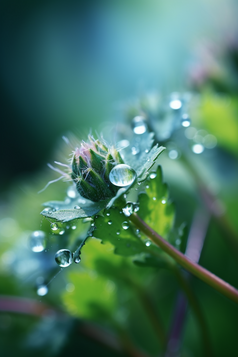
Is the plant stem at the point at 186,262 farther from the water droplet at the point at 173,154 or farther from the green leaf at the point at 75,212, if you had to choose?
the water droplet at the point at 173,154

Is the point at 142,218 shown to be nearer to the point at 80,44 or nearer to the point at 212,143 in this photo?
the point at 212,143

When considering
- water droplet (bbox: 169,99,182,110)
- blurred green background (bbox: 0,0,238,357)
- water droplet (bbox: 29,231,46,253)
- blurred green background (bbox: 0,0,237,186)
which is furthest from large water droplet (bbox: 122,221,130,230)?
blurred green background (bbox: 0,0,237,186)

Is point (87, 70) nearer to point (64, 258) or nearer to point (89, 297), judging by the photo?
point (89, 297)

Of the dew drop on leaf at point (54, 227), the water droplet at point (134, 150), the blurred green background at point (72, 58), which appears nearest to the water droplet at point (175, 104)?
the water droplet at point (134, 150)

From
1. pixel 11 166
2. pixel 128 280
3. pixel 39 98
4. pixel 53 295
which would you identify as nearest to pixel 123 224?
pixel 128 280

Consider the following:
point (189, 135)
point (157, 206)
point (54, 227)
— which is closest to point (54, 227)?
point (54, 227)

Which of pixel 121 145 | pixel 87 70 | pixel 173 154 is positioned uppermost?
pixel 121 145
